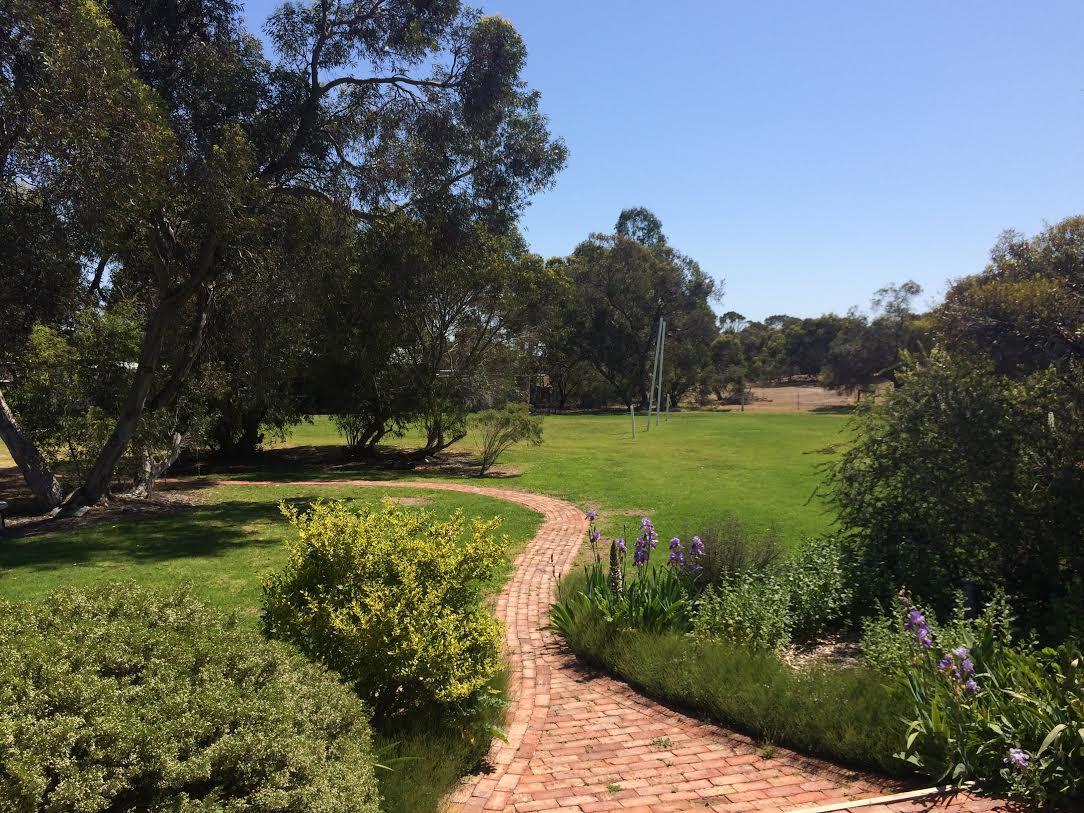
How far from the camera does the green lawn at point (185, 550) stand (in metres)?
7.66

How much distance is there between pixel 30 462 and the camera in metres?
11.8

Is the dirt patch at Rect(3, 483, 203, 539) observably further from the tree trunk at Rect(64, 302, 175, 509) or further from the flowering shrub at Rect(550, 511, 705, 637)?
the flowering shrub at Rect(550, 511, 705, 637)

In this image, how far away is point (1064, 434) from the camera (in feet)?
19.6

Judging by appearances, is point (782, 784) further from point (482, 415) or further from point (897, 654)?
point (482, 415)

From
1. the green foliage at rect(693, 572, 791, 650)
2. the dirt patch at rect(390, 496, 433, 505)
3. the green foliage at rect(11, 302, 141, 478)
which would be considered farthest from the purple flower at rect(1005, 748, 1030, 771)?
the green foliage at rect(11, 302, 141, 478)

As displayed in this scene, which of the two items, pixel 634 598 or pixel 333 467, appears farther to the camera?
pixel 333 467

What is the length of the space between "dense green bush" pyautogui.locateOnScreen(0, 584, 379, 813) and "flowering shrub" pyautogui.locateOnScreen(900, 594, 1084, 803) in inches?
119

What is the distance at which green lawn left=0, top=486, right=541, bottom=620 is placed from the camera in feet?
25.1

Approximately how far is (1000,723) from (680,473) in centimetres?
1468

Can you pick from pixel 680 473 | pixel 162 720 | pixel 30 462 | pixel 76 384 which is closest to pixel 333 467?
pixel 76 384

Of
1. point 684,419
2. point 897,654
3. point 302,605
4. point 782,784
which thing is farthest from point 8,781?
point 684,419

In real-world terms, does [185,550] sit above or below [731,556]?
below

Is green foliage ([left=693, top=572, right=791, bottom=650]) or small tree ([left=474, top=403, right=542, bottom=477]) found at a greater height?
small tree ([left=474, top=403, right=542, bottom=477])

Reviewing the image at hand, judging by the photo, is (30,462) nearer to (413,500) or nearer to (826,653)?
(413,500)
